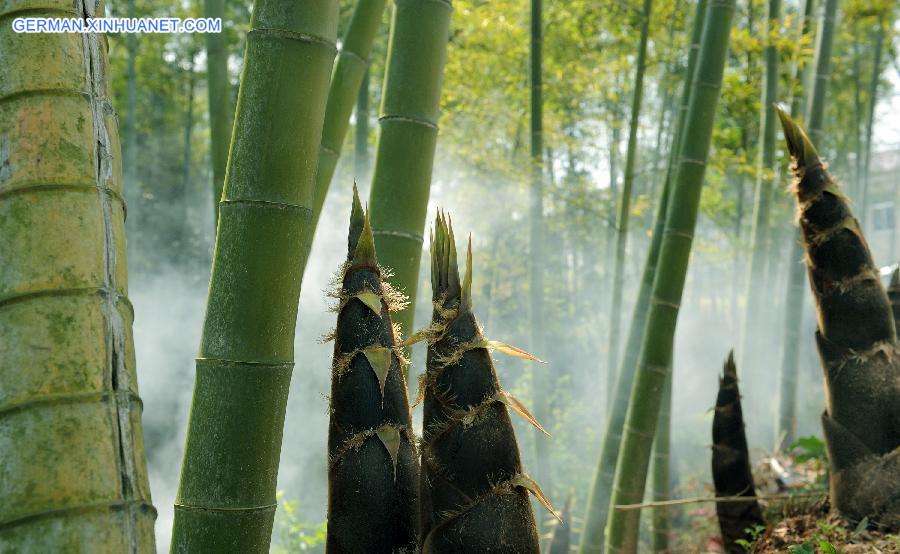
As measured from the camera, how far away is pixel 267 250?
166 cm

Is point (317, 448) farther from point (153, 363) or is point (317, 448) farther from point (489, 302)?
point (489, 302)

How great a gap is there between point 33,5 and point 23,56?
0.08 meters

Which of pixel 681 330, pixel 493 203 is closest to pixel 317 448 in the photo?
pixel 493 203

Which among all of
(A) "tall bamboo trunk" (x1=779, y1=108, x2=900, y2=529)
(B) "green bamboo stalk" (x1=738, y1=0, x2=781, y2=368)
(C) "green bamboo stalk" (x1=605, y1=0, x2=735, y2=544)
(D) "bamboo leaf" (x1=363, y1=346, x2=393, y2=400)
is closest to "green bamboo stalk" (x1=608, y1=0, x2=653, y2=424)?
(B) "green bamboo stalk" (x1=738, y1=0, x2=781, y2=368)

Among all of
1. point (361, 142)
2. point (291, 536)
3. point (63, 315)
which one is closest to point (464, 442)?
point (63, 315)

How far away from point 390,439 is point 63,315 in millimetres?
580

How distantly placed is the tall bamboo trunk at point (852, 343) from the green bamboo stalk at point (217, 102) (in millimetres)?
2014

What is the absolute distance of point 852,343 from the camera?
2.77m

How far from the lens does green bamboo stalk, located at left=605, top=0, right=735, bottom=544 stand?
318cm

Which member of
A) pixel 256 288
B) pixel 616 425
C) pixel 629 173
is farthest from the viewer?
pixel 629 173

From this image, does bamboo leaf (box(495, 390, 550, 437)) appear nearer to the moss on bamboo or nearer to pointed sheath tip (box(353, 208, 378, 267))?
pointed sheath tip (box(353, 208, 378, 267))

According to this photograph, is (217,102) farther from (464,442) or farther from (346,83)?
(464,442)

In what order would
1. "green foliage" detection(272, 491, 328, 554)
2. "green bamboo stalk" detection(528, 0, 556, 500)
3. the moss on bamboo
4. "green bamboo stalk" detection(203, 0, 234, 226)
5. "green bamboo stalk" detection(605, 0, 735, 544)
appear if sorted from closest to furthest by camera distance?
the moss on bamboo
"green bamboo stalk" detection(605, 0, 735, 544)
"green bamboo stalk" detection(203, 0, 234, 226)
"green foliage" detection(272, 491, 328, 554)
"green bamboo stalk" detection(528, 0, 556, 500)

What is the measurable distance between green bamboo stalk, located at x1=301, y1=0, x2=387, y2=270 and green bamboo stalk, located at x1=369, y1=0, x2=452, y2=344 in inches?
17.2
